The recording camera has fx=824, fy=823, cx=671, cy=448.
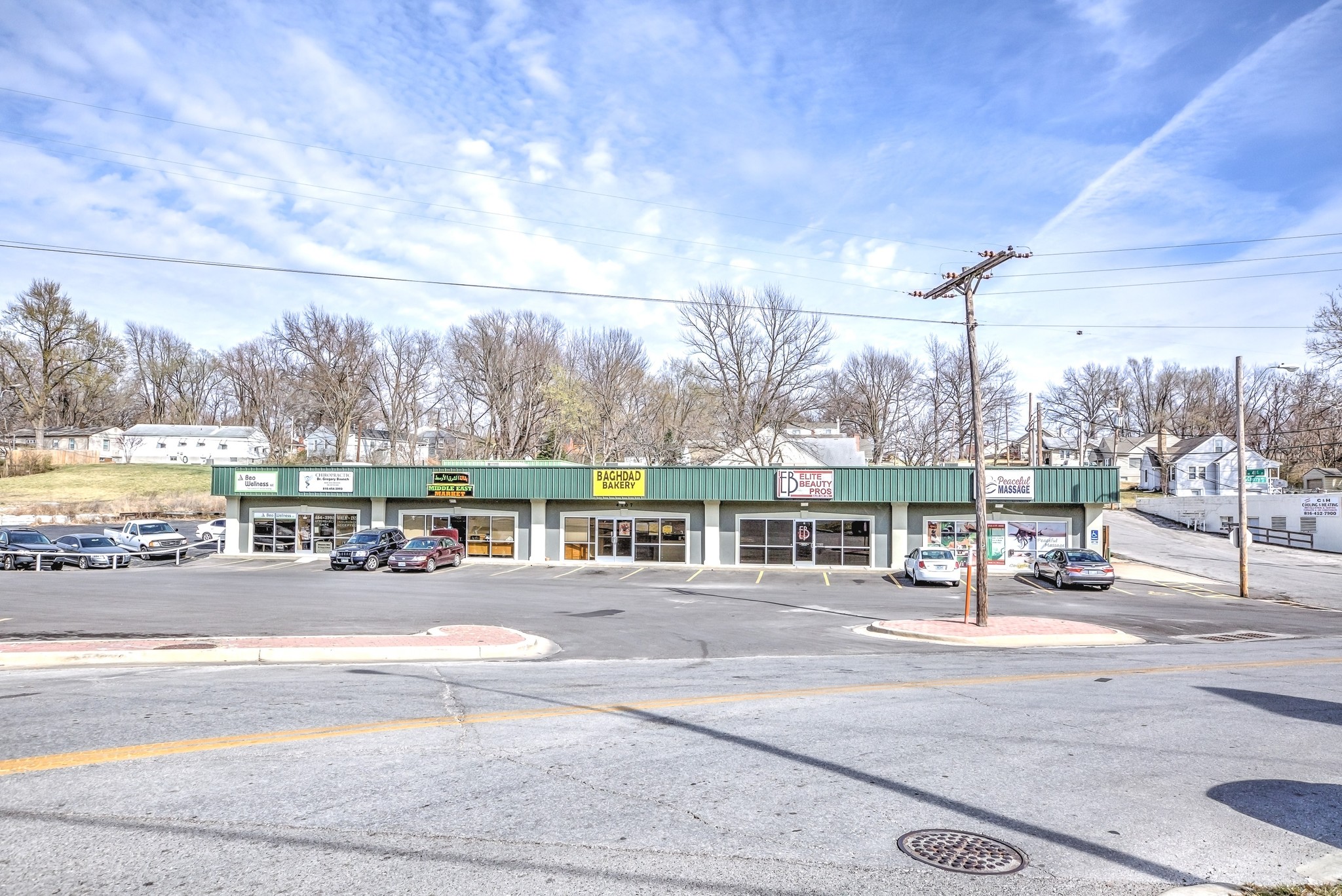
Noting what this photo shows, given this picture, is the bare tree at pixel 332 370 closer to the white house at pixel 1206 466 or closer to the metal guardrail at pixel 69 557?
the metal guardrail at pixel 69 557

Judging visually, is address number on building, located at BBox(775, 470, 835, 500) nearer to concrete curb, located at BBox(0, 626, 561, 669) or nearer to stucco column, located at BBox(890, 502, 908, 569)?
stucco column, located at BBox(890, 502, 908, 569)

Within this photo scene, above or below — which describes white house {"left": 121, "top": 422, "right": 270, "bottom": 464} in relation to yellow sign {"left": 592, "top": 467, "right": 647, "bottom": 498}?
above

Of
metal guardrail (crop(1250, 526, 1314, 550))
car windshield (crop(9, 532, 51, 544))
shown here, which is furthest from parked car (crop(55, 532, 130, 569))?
metal guardrail (crop(1250, 526, 1314, 550))

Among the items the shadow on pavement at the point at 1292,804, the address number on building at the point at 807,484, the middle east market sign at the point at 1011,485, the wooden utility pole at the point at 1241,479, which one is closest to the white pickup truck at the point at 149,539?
the address number on building at the point at 807,484

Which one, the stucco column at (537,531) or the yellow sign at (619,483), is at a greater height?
the yellow sign at (619,483)

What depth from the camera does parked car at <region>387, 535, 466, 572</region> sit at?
34.0 metres

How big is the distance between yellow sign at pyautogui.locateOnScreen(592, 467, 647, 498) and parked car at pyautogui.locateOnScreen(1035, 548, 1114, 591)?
57.0 ft

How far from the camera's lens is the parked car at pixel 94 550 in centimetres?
3409

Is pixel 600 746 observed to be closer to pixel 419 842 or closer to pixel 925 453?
pixel 419 842

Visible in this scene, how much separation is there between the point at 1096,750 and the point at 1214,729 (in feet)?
6.47

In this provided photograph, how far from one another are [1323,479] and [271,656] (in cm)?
7467

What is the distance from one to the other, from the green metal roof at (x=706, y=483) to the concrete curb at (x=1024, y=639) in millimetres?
17295

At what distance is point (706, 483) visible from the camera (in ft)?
122

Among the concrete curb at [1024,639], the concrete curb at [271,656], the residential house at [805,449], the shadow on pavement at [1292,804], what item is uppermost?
the residential house at [805,449]
